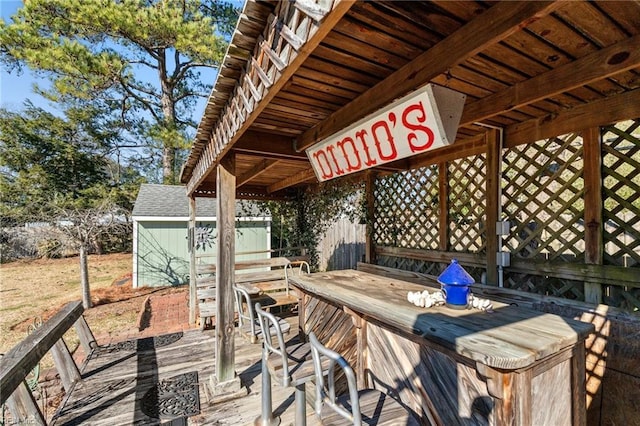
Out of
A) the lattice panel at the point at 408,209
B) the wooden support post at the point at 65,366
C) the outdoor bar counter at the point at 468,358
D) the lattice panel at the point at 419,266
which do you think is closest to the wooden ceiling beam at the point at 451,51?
the outdoor bar counter at the point at 468,358

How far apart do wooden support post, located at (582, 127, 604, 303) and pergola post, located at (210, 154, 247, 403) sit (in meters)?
2.63

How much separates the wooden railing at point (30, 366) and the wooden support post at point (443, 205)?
3383mm

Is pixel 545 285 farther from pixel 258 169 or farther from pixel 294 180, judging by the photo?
pixel 294 180

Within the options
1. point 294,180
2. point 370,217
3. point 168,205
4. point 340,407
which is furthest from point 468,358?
point 168,205

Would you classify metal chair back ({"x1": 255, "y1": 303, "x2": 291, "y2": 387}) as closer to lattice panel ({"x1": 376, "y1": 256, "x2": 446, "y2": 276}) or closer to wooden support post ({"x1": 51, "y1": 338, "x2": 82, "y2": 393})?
wooden support post ({"x1": 51, "y1": 338, "x2": 82, "y2": 393})

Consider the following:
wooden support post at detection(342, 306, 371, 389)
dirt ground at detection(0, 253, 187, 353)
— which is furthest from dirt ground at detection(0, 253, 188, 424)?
wooden support post at detection(342, 306, 371, 389)

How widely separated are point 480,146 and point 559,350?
2.00m

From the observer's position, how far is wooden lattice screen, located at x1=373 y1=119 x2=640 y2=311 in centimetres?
201

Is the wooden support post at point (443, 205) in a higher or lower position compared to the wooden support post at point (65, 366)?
higher

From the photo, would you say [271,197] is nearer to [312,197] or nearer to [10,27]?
[312,197]

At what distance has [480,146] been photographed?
2.83 meters

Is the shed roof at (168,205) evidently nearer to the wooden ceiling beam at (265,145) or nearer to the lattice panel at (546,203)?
the wooden ceiling beam at (265,145)

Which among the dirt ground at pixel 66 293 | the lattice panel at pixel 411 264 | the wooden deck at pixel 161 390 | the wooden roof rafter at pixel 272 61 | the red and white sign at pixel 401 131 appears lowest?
the dirt ground at pixel 66 293

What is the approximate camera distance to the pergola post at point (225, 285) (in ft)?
8.27
